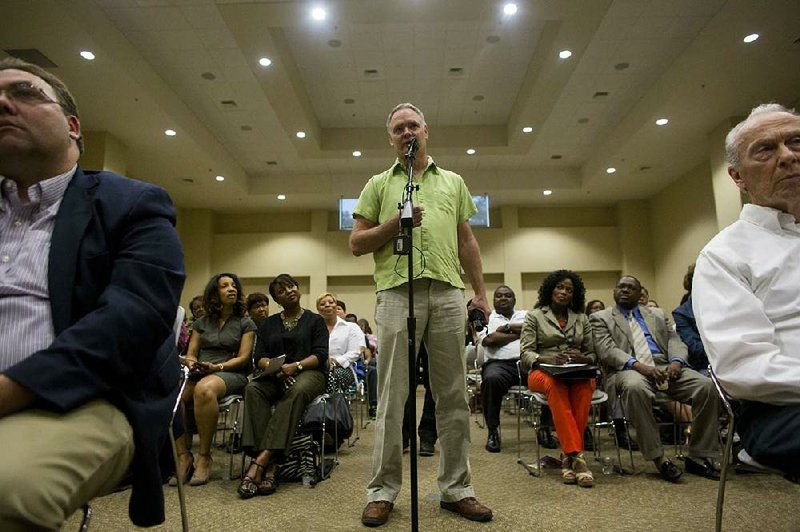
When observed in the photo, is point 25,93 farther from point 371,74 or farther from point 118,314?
point 371,74

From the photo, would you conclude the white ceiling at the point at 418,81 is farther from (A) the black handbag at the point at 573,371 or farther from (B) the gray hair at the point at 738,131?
(B) the gray hair at the point at 738,131

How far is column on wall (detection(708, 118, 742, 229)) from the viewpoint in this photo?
770cm

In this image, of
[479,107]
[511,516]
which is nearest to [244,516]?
[511,516]

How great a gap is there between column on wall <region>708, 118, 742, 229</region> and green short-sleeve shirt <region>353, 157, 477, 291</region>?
22.4ft

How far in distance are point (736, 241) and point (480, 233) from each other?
438 inches

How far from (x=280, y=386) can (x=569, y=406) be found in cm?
177

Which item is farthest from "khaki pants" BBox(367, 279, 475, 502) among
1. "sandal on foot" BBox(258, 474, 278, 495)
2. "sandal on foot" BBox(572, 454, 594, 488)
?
"sandal on foot" BBox(572, 454, 594, 488)

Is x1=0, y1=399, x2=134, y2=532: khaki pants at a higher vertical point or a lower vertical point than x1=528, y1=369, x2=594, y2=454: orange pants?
higher

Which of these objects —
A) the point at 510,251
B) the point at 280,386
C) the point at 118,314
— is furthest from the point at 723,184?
the point at 118,314

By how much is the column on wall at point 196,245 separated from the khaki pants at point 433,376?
1088 cm

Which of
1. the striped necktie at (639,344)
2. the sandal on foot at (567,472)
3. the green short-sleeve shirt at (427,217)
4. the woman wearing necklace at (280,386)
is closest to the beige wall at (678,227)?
the striped necktie at (639,344)

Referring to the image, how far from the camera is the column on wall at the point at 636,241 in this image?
12.1 m

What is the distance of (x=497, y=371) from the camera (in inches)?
164

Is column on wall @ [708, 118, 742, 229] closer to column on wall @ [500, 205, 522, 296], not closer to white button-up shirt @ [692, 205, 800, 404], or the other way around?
column on wall @ [500, 205, 522, 296]
